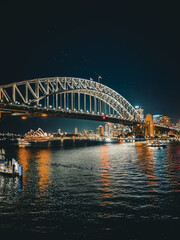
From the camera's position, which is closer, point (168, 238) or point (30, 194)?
point (168, 238)

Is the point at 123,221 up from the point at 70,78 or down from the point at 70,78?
down

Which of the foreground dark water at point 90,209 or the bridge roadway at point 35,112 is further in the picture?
the bridge roadway at point 35,112

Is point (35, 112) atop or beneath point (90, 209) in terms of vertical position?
atop

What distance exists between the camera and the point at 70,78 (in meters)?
88.9

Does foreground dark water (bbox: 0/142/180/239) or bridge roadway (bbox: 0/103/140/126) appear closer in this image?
foreground dark water (bbox: 0/142/180/239)

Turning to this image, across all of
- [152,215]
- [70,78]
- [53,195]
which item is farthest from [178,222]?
[70,78]

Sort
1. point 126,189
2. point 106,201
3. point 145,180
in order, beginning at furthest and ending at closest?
point 145,180
point 126,189
point 106,201

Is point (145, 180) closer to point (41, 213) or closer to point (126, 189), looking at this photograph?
point (126, 189)

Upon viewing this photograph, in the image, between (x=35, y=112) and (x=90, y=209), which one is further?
(x=35, y=112)

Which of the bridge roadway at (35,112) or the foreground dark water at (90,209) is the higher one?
the bridge roadway at (35,112)

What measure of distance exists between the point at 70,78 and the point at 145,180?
74822 millimetres

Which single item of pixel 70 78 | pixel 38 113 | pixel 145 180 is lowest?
pixel 145 180

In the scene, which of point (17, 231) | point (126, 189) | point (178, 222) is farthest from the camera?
point (126, 189)

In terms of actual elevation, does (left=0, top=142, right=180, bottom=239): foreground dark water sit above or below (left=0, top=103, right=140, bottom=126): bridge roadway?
below
